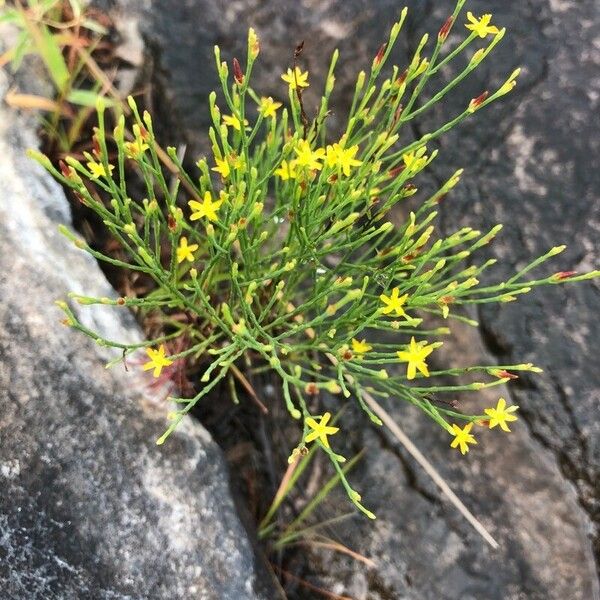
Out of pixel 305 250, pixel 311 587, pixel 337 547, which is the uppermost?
pixel 305 250

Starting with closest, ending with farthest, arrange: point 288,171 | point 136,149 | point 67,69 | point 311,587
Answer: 1. point 136,149
2. point 288,171
3. point 311,587
4. point 67,69

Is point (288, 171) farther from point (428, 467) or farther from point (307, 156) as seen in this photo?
point (428, 467)

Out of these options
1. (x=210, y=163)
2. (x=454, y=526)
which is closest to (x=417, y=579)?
(x=454, y=526)

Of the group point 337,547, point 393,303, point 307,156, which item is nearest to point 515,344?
point 393,303

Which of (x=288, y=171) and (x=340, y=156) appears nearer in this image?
(x=340, y=156)

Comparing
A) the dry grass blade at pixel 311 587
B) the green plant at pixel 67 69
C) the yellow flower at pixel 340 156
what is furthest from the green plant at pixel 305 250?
the dry grass blade at pixel 311 587

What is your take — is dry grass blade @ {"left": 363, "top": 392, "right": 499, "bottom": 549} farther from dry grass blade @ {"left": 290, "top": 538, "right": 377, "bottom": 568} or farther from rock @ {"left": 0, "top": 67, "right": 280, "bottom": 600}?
rock @ {"left": 0, "top": 67, "right": 280, "bottom": 600}
